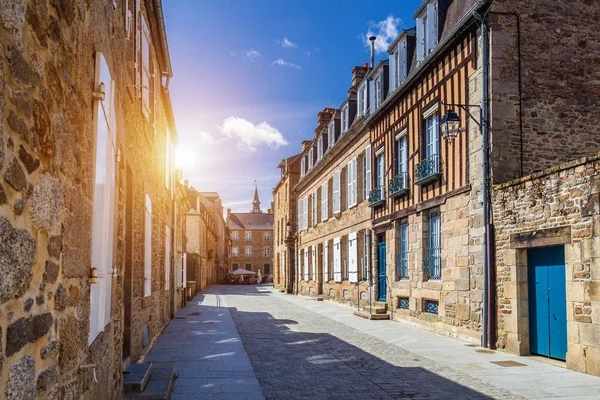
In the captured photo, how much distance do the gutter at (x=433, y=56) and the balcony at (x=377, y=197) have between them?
223 cm

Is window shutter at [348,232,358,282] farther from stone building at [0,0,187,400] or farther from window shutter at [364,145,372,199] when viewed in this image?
stone building at [0,0,187,400]

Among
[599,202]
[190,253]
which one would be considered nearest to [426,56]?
[599,202]

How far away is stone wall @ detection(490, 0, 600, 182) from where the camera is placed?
34.8 feet

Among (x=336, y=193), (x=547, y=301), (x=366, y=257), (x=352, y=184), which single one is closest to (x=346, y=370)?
(x=547, y=301)

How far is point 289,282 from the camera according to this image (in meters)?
34.1

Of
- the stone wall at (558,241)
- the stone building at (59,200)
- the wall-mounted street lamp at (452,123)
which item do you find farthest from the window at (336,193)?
the stone building at (59,200)

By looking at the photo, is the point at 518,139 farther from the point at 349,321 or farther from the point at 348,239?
the point at 348,239

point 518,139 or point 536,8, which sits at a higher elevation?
point 536,8

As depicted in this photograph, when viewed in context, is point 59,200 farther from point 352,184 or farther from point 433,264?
point 352,184

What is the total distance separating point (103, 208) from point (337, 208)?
18754mm

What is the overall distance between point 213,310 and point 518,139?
1252cm

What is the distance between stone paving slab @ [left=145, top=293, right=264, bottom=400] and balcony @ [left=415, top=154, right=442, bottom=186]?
17.9ft

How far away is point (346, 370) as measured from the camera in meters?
8.37

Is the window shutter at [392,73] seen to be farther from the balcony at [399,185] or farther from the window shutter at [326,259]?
the window shutter at [326,259]
